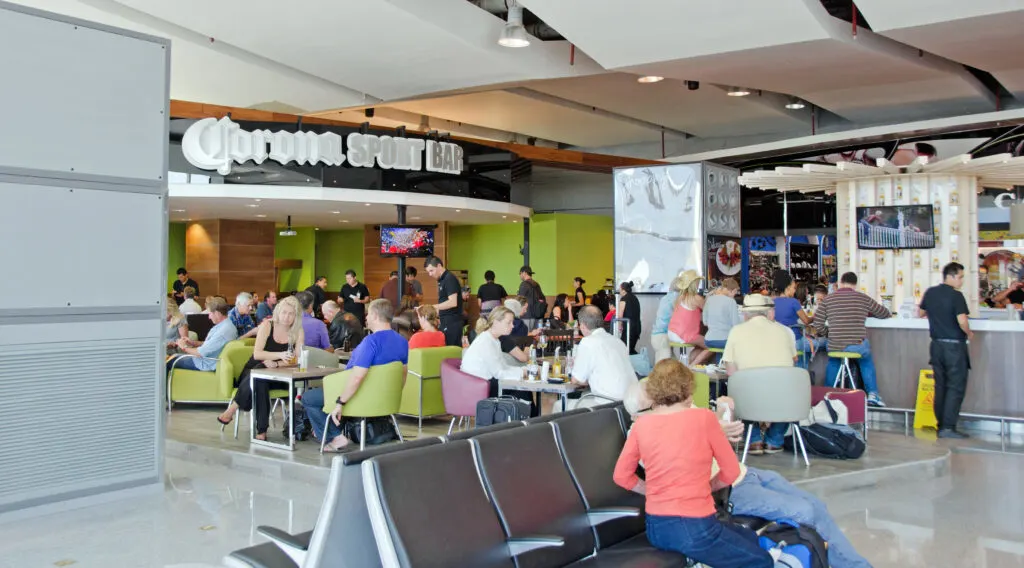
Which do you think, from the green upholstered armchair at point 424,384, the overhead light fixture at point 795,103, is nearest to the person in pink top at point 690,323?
the green upholstered armchair at point 424,384

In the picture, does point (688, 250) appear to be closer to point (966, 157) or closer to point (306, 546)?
point (966, 157)

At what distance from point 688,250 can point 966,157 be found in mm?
3166

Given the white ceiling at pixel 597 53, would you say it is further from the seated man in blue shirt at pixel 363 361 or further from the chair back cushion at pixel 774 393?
the seated man in blue shirt at pixel 363 361

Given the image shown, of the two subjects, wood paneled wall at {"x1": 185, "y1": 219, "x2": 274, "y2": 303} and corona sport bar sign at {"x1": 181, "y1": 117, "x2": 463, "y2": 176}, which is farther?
wood paneled wall at {"x1": 185, "y1": 219, "x2": 274, "y2": 303}

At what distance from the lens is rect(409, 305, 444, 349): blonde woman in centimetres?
770

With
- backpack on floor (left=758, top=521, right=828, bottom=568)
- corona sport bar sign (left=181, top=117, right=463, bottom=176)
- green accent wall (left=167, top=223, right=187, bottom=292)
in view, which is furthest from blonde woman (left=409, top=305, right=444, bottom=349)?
green accent wall (left=167, top=223, right=187, bottom=292)

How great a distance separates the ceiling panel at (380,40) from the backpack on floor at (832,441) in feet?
20.9

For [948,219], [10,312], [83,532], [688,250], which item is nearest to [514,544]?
[83,532]

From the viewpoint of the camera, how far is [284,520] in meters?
4.83

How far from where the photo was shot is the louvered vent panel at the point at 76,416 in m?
4.70

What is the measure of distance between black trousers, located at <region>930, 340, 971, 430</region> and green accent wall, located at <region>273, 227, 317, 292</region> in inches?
595

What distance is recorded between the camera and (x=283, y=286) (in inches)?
810

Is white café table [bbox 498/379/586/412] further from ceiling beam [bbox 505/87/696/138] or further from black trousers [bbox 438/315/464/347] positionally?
ceiling beam [bbox 505/87/696/138]

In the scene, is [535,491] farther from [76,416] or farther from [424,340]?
[424,340]
